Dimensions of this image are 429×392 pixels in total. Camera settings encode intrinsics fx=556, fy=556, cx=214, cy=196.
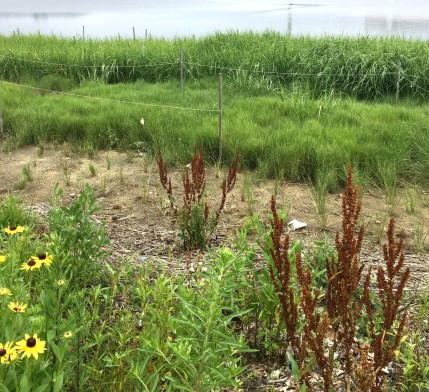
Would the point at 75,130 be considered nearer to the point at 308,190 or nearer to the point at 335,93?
the point at 308,190

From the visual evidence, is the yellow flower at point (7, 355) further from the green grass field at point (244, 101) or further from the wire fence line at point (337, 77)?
the wire fence line at point (337, 77)

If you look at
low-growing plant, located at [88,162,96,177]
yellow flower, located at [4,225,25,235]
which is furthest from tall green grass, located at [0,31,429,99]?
yellow flower, located at [4,225,25,235]

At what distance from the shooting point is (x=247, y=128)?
6.41 m

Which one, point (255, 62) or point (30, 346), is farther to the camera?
point (255, 62)

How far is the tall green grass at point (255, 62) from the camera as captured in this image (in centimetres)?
886

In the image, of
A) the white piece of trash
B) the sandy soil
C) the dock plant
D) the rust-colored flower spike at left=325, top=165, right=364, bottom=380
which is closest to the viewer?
the dock plant

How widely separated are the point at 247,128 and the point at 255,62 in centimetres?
349

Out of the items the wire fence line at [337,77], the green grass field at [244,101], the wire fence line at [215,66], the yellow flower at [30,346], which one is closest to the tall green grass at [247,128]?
the green grass field at [244,101]

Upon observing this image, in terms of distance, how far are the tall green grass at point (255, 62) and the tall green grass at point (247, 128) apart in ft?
2.58

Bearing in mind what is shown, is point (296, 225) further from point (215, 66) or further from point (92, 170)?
point (215, 66)

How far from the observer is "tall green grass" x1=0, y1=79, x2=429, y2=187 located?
5.65 meters

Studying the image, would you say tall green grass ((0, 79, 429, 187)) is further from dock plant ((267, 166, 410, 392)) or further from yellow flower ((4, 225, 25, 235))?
dock plant ((267, 166, 410, 392))

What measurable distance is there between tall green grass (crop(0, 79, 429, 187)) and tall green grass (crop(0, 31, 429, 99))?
0.79m

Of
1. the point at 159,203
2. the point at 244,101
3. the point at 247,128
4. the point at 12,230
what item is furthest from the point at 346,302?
the point at 244,101
